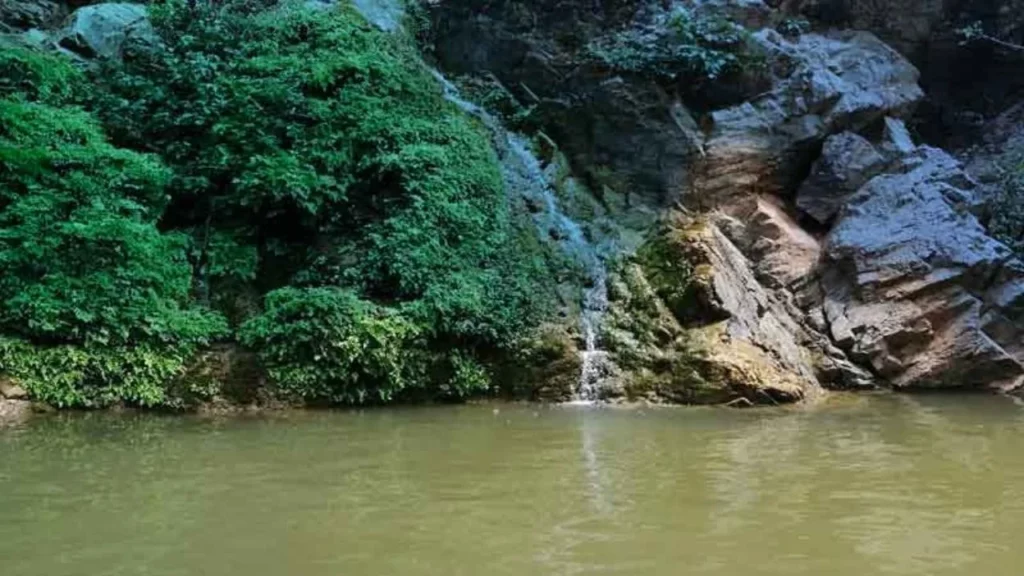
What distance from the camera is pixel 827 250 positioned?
1282 cm

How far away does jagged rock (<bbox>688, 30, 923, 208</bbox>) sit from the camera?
1359 cm

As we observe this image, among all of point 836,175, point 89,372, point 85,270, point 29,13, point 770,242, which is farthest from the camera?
point 29,13

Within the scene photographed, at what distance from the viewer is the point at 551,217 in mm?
12633

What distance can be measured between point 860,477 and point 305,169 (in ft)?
23.6

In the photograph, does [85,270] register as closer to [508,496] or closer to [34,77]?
[34,77]

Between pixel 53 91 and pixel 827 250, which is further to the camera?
pixel 827 250

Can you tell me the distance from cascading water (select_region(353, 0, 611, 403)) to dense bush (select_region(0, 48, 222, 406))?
413 cm

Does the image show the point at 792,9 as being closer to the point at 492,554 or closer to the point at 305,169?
the point at 305,169

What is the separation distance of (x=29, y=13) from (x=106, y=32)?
1.44 meters

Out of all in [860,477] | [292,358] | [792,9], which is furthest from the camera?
[792,9]

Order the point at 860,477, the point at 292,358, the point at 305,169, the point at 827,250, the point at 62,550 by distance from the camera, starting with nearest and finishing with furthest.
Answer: the point at 62,550 < the point at 860,477 < the point at 292,358 < the point at 305,169 < the point at 827,250

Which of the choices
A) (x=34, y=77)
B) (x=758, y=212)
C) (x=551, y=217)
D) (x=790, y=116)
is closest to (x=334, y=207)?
(x=551, y=217)

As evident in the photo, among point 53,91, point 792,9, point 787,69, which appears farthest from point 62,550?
point 792,9

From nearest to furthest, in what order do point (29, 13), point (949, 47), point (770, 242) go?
point (770, 242)
point (29, 13)
point (949, 47)
